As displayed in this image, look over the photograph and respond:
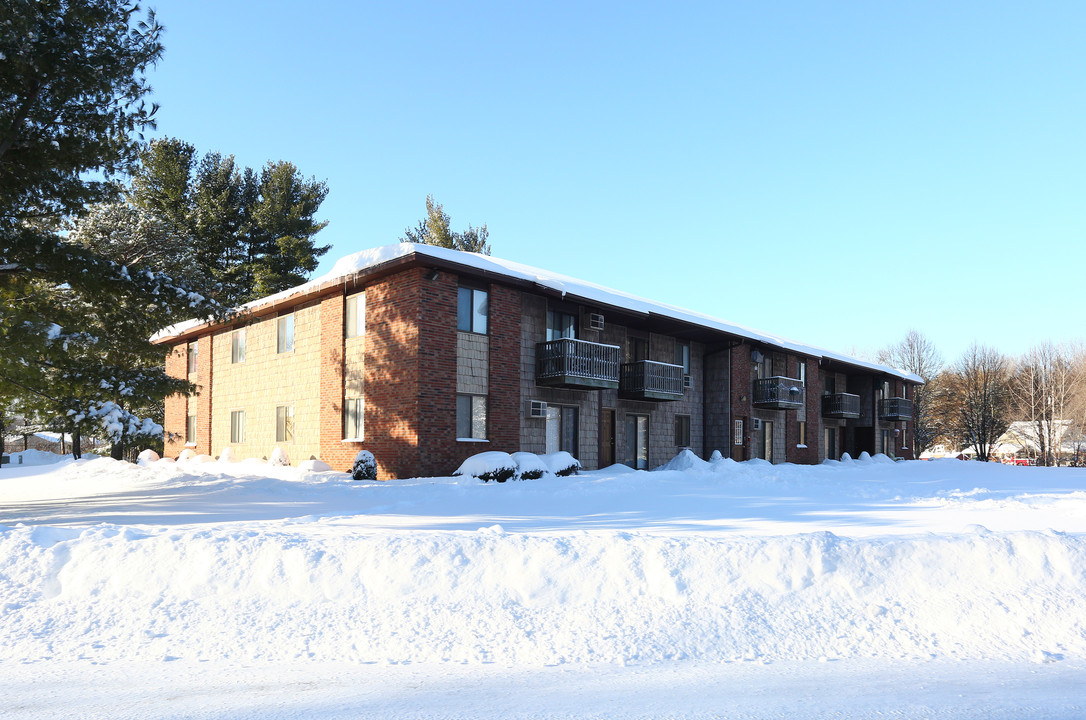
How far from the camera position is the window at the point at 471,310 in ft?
66.0

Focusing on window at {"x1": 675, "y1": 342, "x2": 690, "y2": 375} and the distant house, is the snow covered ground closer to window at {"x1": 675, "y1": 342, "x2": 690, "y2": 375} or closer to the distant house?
the distant house

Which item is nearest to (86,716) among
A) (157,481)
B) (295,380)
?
(157,481)

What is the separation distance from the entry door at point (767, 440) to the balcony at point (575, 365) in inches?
490

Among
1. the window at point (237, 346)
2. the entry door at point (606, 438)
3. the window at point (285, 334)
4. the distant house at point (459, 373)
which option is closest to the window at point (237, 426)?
the distant house at point (459, 373)

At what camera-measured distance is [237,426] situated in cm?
2736

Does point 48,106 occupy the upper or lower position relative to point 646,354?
upper

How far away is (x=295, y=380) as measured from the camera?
23938mm

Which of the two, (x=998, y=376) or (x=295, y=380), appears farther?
(x=998, y=376)

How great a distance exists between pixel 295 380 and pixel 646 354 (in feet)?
40.8

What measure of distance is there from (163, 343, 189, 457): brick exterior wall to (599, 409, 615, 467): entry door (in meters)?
18.7

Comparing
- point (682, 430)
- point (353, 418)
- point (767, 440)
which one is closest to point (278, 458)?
point (353, 418)

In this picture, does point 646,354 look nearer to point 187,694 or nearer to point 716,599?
point 716,599

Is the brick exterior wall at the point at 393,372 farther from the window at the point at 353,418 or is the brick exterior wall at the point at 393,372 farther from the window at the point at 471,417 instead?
the window at the point at 471,417

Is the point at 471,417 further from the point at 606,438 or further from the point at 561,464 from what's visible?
the point at 606,438
